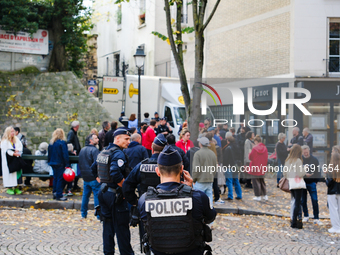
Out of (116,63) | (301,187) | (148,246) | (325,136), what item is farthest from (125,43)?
(148,246)

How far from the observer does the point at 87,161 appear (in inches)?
347

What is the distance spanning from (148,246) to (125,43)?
96.7 feet

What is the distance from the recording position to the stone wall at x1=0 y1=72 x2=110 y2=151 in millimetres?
19031

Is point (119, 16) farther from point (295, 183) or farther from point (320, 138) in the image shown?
point (295, 183)

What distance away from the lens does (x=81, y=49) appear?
2203cm

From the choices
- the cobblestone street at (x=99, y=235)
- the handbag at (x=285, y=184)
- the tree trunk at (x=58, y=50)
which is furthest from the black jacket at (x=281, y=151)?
the tree trunk at (x=58, y=50)

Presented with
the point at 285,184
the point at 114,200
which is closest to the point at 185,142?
the point at 285,184

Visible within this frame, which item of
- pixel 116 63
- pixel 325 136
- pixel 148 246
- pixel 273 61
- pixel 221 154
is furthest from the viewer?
pixel 116 63

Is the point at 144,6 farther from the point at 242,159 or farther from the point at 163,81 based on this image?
the point at 242,159

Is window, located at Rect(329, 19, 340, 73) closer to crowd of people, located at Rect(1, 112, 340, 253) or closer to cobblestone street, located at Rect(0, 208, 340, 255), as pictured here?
crowd of people, located at Rect(1, 112, 340, 253)

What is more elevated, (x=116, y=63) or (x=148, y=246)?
(x=116, y=63)

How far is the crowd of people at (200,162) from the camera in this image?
6152mm

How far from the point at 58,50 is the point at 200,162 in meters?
14.5

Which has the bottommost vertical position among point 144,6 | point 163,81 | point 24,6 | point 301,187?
point 301,187
